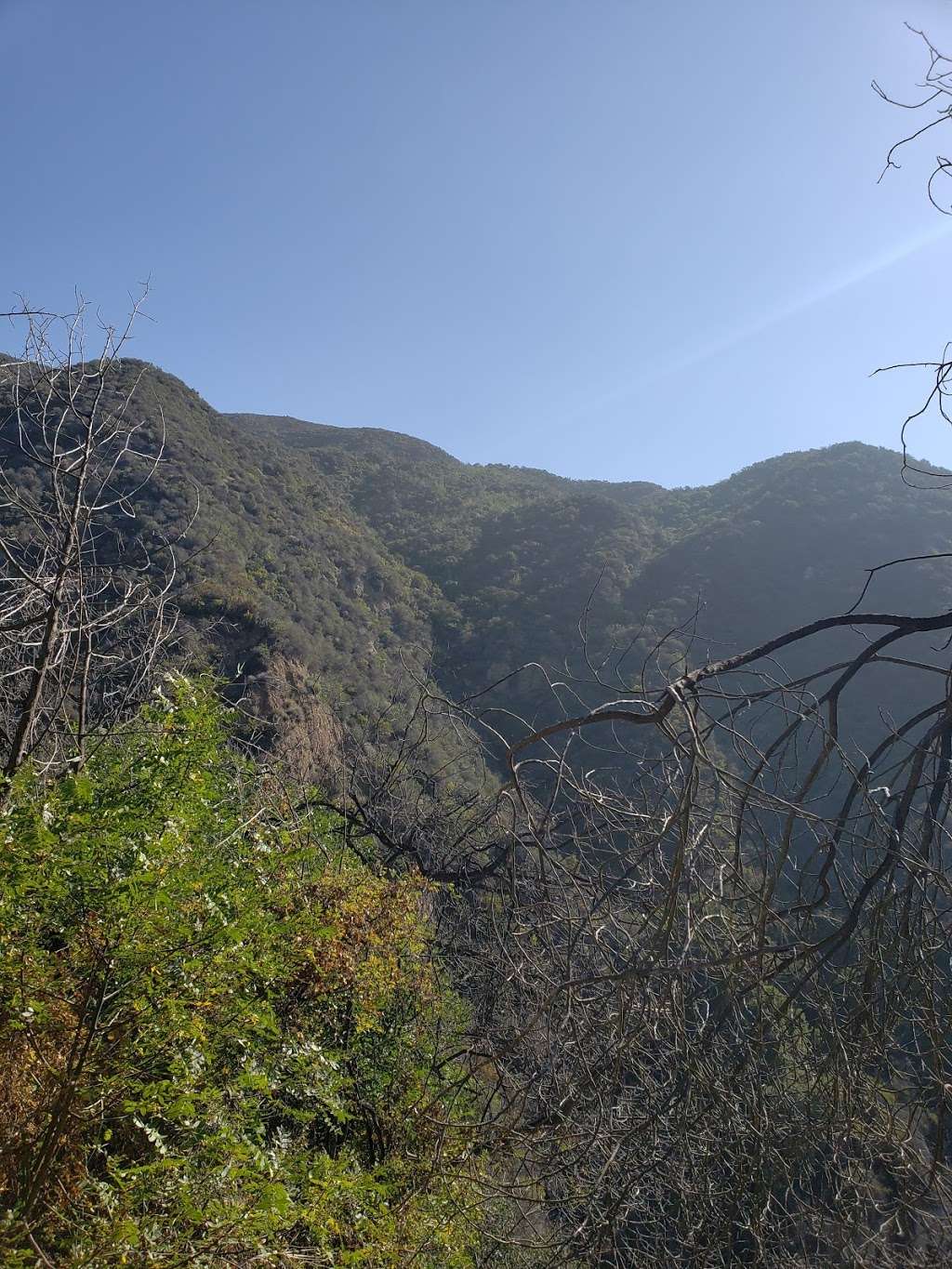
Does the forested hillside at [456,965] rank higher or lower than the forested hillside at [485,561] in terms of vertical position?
lower

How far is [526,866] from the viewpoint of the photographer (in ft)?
9.32

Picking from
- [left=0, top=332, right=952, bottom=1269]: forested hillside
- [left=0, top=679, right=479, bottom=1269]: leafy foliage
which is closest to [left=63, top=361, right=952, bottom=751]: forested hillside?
[left=0, top=332, right=952, bottom=1269]: forested hillside

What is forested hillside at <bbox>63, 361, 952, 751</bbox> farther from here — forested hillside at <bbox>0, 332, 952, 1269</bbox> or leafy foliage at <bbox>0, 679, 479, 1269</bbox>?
leafy foliage at <bbox>0, 679, 479, 1269</bbox>

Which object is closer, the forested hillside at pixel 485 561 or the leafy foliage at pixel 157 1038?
the leafy foliage at pixel 157 1038

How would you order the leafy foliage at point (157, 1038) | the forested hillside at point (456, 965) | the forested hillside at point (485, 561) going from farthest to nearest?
the forested hillside at point (485, 561) < the leafy foliage at point (157, 1038) < the forested hillside at point (456, 965)

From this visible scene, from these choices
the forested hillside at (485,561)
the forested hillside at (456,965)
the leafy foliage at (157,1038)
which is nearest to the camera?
the forested hillside at (456,965)

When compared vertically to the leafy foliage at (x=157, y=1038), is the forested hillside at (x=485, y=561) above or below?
above

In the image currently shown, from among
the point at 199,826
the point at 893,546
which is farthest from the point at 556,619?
the point at 199,826

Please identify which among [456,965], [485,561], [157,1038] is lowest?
[456,965]

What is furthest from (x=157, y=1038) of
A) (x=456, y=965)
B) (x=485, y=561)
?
(x=485, y=561)

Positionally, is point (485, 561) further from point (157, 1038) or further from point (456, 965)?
point (157, 1038)

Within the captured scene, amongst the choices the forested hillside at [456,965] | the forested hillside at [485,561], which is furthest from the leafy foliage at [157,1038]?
the forested hillside at [485,561]

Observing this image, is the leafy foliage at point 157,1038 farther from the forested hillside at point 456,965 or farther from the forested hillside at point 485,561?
the forested hillside at point 485,561

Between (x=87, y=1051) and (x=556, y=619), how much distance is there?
74.1ft
